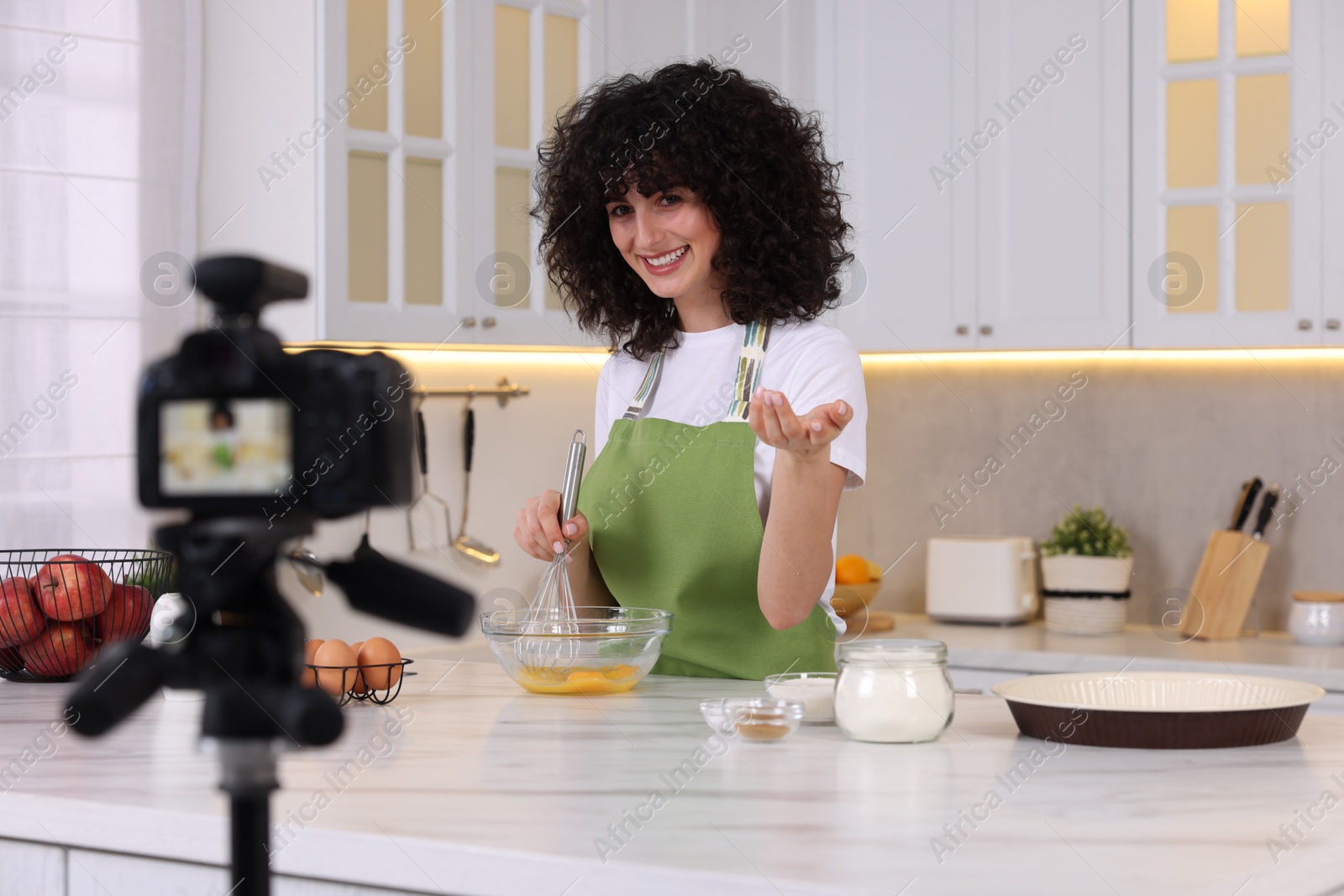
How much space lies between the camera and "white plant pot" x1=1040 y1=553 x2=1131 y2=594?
3.04 metres

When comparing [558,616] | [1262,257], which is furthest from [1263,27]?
[558,616]

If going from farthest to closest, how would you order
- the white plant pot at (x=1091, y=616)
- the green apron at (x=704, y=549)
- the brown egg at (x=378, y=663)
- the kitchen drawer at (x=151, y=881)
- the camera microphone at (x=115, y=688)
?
the white plant pot at (x=1091, y=616) → the green apron at (x=704, y=549) → the brown egg at (x=378, y=663) → the kitchen drawer at (x=151, y=881) → the camera microphone at (x=115, y=688)

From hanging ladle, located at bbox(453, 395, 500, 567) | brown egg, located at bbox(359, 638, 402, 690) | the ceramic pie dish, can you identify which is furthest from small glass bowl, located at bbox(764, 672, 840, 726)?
hanging ladle, located at bbox(453, 395, 500, 567)

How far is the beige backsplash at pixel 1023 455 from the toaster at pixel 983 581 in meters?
0.21

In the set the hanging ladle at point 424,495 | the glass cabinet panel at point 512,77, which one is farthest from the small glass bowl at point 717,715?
the glass cabinet panel at point 512,77

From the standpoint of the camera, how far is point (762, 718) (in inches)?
48.3

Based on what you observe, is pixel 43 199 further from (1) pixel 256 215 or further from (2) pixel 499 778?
(2) pixel 499 778

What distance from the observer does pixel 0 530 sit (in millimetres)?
2291

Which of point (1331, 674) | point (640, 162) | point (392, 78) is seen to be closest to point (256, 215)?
point (392, 78)

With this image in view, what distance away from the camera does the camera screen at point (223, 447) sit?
46 cm

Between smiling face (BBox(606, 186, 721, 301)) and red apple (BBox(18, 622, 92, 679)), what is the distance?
0.76 metres

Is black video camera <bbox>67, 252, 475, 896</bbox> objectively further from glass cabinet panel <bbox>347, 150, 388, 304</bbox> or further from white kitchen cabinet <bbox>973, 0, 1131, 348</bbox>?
white kitchen cabinet <bbox>973, 0, 1131, 348</bbox>

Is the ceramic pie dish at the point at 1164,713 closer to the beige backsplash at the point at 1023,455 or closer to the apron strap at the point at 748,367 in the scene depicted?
the apron strap at the point at 748,367

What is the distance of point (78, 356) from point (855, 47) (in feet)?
5.84
